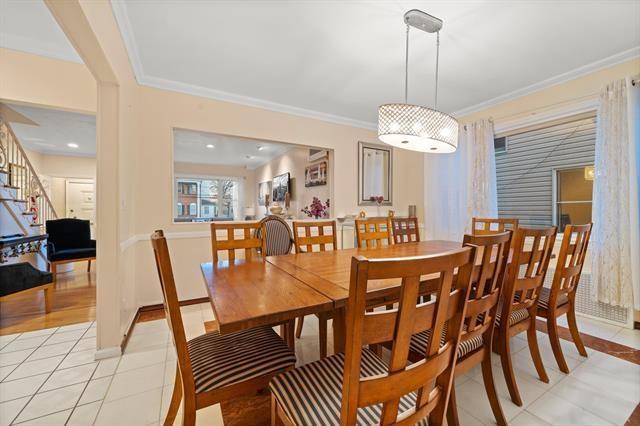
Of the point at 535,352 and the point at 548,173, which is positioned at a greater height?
the point at 548,173

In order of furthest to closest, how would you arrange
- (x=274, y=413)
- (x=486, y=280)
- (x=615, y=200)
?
(x=615, y=200)
(x=486, y=280)
(x=274, y=413)

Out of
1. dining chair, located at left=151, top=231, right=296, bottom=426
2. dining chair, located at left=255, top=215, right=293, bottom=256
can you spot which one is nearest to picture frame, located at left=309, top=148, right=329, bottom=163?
dining chair, located at left=255, top=215, right=293, bottom=256

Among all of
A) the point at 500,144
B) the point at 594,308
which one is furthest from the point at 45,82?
the point at 594,308

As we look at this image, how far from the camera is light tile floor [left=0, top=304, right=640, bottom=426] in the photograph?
138 cm

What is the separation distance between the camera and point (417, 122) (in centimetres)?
184

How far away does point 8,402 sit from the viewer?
1478 millimetres

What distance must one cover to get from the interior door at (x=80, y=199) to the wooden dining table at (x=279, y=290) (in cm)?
683

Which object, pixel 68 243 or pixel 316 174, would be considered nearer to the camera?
pixel 68 243

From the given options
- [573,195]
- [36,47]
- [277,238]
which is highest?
[36,47]

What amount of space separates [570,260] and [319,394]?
1.91 m

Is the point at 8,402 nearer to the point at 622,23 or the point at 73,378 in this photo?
the point at 73,378

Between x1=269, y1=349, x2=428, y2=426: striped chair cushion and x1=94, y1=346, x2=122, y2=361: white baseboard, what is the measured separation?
1.69m

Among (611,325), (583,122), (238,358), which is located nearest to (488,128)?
(583,122)

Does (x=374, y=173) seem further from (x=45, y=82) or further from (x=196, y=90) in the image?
(x=45, y=82)
